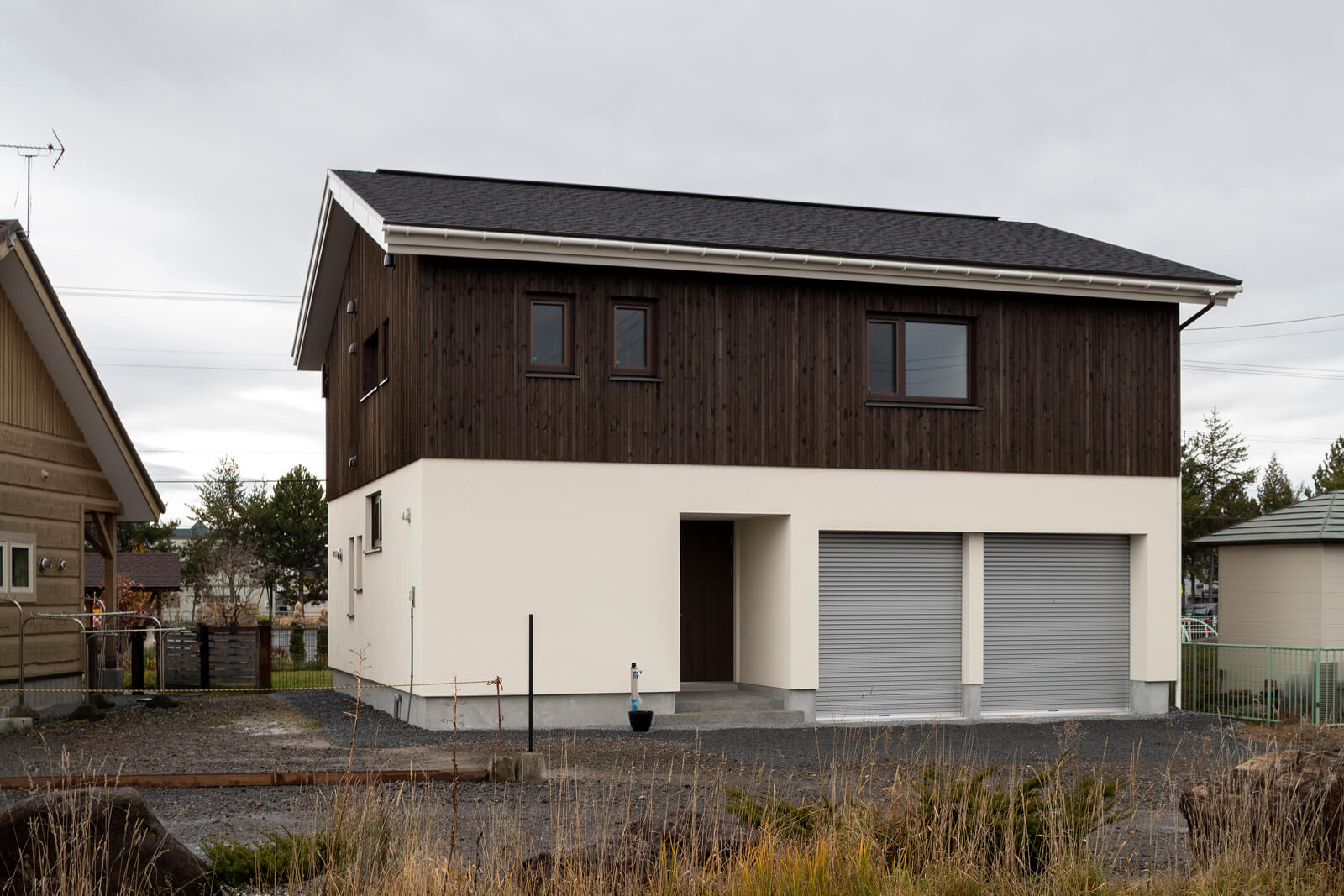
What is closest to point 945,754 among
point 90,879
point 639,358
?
point 639,358

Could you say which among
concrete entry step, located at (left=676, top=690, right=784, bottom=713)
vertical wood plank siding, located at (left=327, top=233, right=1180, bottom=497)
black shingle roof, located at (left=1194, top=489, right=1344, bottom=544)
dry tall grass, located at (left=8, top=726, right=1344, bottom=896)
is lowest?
concrete entry step, located at (left=676, top=690, right=784, bottom=713)

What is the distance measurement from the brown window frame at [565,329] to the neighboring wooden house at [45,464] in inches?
A: 233

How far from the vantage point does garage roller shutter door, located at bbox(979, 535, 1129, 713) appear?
1931 cm

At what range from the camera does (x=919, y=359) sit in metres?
19.2

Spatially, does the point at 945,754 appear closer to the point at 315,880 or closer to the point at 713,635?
the point at 713,635

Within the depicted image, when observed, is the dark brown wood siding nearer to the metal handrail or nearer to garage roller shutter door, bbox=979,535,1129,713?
the metal handrail

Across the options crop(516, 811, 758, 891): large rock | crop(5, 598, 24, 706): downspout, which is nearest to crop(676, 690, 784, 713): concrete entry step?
crop(5, 598, 24, 706): downspout

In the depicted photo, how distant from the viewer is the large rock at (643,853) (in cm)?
648

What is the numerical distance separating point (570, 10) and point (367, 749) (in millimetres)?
8570

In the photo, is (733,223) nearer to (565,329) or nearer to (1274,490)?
(565,329)

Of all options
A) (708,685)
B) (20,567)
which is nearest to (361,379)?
(20,567)

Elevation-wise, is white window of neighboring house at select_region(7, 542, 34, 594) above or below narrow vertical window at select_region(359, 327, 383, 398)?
below

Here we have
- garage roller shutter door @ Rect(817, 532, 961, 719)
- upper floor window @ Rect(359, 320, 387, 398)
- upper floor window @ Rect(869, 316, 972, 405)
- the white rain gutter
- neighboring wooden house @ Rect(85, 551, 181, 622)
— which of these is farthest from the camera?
neighboring wooden house @ Rect(85, 551, 181, 622)

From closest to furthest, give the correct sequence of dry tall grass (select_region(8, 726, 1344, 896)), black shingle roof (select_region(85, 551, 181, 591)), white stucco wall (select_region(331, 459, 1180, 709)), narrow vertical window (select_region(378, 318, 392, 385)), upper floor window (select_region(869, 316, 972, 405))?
dry tall grass (select_region(8, 726, 1344, 896)) < white stucco wall (select_region(331, 459, 1180, 709)) < upper floor window (select_region(869, 316, 972, 405)) < narrow vertical window (select_region(378, 318, 392, 385)) < black shingle roof (select_region(85, 551, 181, 591))
